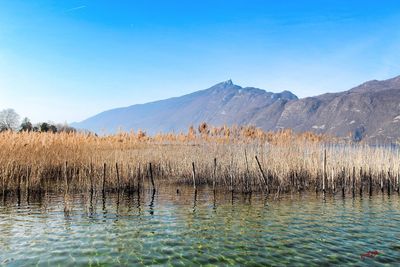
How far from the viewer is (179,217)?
10969mm

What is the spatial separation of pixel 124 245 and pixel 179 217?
3.07m

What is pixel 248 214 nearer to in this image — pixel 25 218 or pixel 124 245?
pixel 124 245

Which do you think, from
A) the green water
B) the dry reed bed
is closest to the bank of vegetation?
the dry reed bed

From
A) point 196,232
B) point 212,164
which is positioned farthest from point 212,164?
point 196,232

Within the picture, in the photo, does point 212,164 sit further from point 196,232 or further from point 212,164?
point 196,232

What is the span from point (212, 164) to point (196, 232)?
9.39m

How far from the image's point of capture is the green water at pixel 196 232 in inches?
287

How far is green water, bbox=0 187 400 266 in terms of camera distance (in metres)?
7.30

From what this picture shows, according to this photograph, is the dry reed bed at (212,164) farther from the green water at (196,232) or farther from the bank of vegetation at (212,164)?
the green water at (196,232)

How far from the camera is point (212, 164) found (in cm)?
1855

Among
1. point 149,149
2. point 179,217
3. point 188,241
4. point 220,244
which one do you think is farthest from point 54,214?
point 149,149

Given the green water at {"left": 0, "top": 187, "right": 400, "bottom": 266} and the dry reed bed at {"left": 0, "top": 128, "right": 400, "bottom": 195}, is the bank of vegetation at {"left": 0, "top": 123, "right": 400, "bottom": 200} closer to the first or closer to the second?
the dry reed bed at {"left": 0, "top": 128, "right": 400, "bottom": 195}

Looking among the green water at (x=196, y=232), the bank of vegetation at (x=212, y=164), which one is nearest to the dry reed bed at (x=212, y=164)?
the bank of vegetation at (x=212, y=164)

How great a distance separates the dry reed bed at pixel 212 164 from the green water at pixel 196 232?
1.64m
